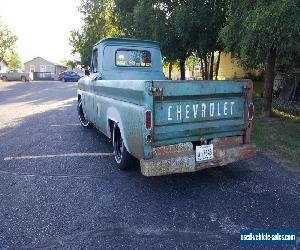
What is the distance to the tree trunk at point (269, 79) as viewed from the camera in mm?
10484

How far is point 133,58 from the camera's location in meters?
7.52

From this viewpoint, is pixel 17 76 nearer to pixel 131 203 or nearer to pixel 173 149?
pixel 173 149

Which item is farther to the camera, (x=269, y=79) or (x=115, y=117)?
(x=269, y=79)

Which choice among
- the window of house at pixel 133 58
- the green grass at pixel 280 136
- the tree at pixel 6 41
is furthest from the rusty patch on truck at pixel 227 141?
the tree at pixel 6 41

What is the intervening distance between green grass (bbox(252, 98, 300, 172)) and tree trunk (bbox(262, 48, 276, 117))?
35 centimetres

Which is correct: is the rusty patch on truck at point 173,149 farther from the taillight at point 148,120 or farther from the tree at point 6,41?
the tree at point 6,41

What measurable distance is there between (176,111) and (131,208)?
146cm

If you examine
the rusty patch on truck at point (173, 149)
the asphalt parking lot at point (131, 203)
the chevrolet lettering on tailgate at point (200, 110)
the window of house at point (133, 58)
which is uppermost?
the window of house at point (133, 58)

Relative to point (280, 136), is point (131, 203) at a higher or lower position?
lower

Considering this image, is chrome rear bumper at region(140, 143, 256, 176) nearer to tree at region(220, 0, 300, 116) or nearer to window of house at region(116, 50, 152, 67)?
tree at region(220, 0, 300, 116)

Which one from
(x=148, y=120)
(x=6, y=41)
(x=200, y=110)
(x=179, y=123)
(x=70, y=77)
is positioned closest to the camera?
(x=148, y=120)

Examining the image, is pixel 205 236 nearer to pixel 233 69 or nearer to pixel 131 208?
pixel 131 208

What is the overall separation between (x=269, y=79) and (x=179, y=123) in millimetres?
7235

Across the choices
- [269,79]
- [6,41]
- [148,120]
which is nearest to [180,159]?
[148,120]
